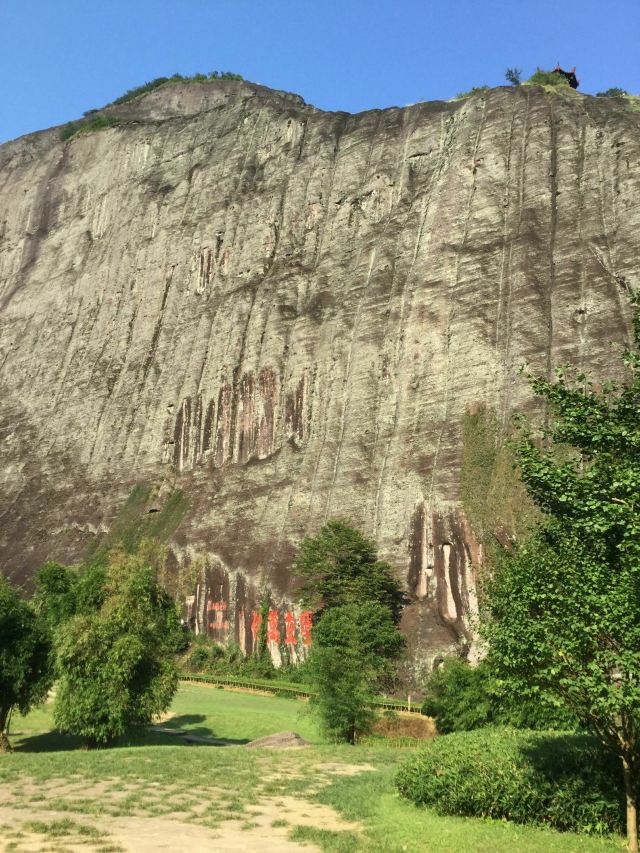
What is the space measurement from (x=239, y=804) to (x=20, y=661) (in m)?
15.5

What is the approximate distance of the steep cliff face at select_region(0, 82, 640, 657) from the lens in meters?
51.8

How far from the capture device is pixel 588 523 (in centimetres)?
1177

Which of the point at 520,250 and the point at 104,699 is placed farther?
the point at 520,250

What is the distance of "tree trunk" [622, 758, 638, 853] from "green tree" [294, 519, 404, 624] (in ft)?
108

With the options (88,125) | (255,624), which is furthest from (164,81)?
(255,624)

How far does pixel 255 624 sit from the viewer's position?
5153 centimetres

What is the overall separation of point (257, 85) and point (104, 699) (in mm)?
97033

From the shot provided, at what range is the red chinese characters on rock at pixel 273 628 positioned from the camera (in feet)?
164

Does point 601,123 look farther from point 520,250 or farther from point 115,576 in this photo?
point 115,576

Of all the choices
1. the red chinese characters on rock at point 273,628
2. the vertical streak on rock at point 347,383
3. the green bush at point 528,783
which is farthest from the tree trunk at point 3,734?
the vertical streak on rock at point 347,383

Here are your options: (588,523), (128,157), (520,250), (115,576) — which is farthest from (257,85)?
(588,523)

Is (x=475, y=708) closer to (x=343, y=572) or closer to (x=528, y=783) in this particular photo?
(x=528, y=783)

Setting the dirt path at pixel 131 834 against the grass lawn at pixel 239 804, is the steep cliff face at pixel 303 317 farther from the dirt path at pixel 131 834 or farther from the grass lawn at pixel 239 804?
the dirt path at pixel 131 834

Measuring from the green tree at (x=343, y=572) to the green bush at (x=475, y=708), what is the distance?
14.2 meters
